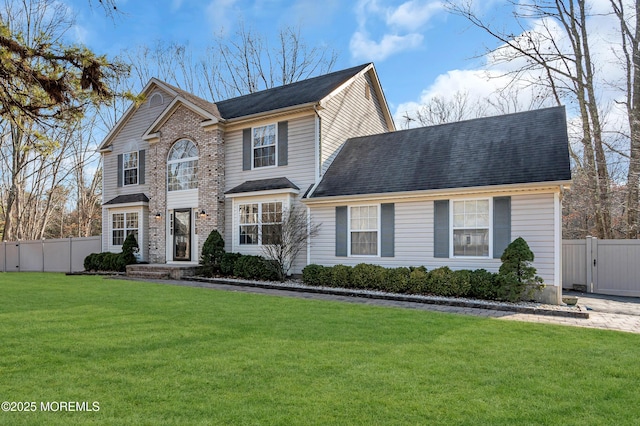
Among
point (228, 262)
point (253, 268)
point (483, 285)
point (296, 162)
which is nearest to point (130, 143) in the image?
point (228, 262)

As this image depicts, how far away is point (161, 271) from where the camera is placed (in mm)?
14539

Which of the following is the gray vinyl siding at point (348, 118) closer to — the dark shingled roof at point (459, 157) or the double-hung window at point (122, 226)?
the dark shingled roof at point (459, 157)

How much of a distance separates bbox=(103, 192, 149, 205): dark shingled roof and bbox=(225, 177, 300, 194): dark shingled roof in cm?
459

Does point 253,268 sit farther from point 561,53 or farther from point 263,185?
point 561,53

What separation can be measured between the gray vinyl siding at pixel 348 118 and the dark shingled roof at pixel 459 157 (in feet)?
1.82

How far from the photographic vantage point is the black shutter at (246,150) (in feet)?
49.6

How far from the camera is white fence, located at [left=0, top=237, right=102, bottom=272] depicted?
19.3m

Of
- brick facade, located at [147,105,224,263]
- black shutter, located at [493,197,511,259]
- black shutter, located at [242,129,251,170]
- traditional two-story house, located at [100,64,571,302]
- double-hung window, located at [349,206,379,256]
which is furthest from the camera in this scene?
brick facade, located at [147,105,224,263]

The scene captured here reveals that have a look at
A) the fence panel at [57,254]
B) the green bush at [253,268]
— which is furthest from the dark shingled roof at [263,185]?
the fence panel at [57,254]

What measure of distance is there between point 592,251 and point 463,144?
5.05 meters

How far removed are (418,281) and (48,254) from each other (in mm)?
18948

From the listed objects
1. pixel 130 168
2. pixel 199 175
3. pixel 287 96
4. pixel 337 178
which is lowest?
pixel 337 178

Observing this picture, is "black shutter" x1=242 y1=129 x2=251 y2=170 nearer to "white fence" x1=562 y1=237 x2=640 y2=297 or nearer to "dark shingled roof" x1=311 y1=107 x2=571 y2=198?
"dark shingled roof" x1=311 y1=107 x2=571 y2=198

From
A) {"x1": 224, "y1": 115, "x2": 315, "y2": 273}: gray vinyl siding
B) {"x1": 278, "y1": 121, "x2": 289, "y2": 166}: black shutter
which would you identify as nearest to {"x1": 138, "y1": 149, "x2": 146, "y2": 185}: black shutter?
{"x1": 224, "y1": 115, "x2": 315, "y2": 273}: gray vinyl siding
